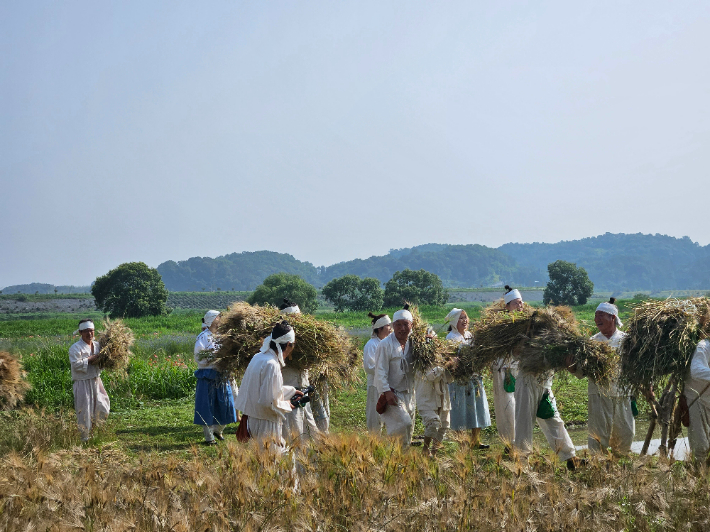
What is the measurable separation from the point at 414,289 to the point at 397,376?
65850mm

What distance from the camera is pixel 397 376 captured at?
771 cm

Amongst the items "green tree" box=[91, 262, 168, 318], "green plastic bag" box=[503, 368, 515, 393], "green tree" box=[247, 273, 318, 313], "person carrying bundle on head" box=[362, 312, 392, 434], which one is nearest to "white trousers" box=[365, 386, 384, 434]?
"person carrying bundle on head" box=[362, 312, 392, 434]

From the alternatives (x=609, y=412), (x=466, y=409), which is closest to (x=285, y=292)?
(x=466, y=409)

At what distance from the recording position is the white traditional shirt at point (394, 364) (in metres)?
7.66

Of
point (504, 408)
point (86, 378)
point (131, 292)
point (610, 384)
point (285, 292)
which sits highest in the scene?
point (131, 292)

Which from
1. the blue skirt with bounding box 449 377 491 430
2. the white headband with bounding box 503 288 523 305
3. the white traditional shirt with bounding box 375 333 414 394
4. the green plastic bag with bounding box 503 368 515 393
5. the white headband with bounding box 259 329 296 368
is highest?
the white headband with bounding box 503 288 523 305

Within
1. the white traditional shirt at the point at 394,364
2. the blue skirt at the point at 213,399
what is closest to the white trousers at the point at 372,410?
the white traditional shirt at the point at 394,364

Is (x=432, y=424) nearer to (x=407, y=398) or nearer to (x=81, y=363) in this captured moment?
(x=407, y=398)

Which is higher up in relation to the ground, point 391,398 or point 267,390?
point 267,390

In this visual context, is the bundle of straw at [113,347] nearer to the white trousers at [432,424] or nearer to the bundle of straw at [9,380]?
the bundle of straw at [9,380]

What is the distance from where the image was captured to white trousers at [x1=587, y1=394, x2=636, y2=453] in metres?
7.62

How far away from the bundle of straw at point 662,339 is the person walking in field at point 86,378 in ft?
23.4

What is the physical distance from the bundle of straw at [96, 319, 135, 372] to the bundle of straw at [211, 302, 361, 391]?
2094 mm

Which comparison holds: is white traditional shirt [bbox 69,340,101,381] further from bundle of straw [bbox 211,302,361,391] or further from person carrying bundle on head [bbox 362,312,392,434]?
person carrying bundle on head [bbox 362,312,392,434]
